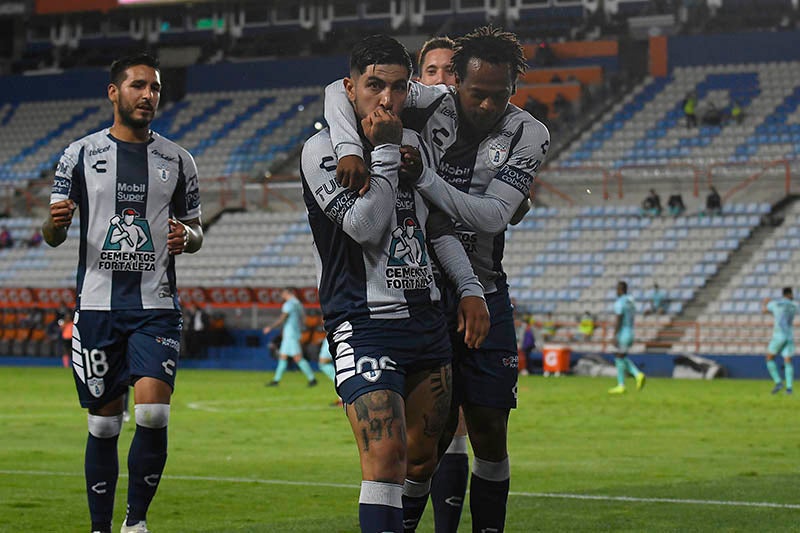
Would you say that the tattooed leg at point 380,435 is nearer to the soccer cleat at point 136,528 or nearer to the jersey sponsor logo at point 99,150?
the soccer cleat at point 136,528

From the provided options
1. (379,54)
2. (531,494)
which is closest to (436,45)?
(379,54)

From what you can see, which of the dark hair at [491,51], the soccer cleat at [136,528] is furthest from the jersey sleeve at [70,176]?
the dark hair at [491,51]

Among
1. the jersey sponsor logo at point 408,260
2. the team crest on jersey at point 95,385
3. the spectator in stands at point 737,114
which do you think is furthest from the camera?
the spectator in stands at point 737,114

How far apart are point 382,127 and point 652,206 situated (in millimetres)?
30522

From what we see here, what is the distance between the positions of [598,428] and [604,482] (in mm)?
5410

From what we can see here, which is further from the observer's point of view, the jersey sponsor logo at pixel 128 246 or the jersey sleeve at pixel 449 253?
the jersey sponsor logo at pixel 128 246

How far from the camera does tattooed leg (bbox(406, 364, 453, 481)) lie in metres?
5.46

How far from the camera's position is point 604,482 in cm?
1042

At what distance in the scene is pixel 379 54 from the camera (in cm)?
523

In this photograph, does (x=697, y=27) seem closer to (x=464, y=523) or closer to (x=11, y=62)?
(x=11, y=62)

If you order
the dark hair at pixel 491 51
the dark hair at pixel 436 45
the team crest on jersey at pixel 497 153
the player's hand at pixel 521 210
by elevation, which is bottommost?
the player's hand at pixel 521 210

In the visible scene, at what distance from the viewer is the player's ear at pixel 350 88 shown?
5.37m

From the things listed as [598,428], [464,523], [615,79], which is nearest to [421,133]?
[464,523]

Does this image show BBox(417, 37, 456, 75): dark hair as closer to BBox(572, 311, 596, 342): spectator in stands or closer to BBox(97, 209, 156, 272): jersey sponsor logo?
BBox(97, 209, 156, 272): jersey sponsor logo
